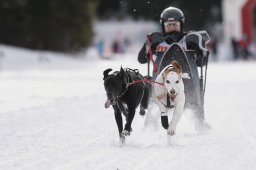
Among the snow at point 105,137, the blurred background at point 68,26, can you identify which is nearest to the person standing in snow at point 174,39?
the snow at point 105,137

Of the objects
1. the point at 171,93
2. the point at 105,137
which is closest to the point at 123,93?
the point at 171,93

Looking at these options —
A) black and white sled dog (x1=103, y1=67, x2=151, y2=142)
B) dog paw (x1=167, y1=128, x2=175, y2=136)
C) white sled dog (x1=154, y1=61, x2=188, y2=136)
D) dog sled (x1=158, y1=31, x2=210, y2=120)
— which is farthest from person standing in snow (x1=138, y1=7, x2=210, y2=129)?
dog paw (x1=167, y1=128, x2=175, y2=136)

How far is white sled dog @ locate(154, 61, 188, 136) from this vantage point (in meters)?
8.05

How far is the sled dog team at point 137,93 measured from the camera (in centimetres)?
791

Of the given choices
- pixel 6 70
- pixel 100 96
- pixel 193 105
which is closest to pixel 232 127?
pixel 193 105

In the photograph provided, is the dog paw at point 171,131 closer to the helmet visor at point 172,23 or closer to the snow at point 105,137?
the snow at point 105,137

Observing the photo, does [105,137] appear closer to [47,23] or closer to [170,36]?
[170,36]

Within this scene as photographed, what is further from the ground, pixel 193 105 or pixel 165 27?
pixel 165 27

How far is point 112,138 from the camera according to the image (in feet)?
29.6

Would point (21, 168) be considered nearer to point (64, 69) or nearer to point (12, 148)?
point (12, 148)

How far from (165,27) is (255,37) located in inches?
1529

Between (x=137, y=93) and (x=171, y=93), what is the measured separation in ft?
2.01

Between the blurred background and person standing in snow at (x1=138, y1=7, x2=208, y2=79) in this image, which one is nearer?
person standing in snow at (x1=138, y1=7, x2=208, y2=79)

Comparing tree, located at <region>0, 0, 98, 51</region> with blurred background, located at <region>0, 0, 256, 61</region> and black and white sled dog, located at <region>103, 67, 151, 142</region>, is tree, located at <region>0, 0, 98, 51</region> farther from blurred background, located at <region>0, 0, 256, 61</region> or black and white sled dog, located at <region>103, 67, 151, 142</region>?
black and white sled dog, located at <region>103, 67, 151, 142</region>
